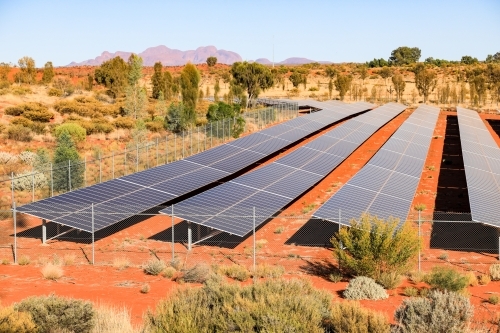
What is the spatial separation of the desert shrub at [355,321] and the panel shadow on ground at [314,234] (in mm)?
9622

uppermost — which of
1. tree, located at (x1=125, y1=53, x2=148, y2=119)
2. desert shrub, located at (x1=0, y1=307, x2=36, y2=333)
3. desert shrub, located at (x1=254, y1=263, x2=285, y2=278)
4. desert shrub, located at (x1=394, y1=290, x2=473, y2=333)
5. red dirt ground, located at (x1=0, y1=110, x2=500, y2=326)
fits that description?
tree, located at (x1=125, y1=53, x2=148, y2=119)

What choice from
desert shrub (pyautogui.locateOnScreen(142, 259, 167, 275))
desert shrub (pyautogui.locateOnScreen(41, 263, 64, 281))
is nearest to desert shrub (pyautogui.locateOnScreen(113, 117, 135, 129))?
desert shrub (pyautogui.locateOnScreen(142, 259, 167, 275))

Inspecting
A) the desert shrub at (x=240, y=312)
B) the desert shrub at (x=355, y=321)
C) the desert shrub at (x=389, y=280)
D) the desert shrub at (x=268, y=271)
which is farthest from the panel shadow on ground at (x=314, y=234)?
the desert shrub at (x=355, y=321)

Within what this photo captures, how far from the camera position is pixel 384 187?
2438 cm

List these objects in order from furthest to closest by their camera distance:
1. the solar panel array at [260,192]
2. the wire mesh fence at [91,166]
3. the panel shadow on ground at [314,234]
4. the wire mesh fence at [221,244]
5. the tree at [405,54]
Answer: the tree at [405,54]
the wire mesh fence at [91,166]
the panel shadow on ground at [314,234]
the solar panel array at [260,192]
the wire mesh fence at [221,244]

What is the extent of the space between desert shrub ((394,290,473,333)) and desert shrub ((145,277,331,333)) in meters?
1.62

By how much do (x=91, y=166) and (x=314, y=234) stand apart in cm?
1502

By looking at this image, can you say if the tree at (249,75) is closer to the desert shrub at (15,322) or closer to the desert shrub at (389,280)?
the desert shrub at (389,280)

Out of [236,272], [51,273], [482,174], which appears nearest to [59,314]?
[51,273]

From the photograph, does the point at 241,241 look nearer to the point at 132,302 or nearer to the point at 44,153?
the point at 132,302

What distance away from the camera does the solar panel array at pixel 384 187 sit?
20438 mm

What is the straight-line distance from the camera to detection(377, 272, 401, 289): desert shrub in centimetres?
1662

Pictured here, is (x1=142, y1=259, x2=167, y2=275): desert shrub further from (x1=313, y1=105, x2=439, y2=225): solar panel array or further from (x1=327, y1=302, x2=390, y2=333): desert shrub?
(x1=327, y1=302, x2=390, y2=333): desert shrub

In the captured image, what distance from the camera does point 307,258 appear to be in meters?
19.8
